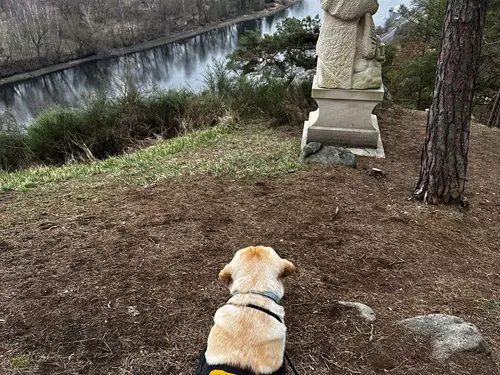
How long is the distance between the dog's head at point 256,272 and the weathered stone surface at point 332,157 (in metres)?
3.40

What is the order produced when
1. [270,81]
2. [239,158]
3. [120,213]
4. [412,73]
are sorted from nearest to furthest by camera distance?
[120,213] → [239,158] → [270,81] → [412,73]

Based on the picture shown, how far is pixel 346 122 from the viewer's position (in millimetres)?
5844

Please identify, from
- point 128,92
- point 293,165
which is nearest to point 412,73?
point 128,92

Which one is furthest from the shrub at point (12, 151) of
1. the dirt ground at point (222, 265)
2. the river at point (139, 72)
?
the river at point (139, 72)

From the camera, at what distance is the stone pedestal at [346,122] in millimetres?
5645

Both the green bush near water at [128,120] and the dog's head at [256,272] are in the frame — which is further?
the green bush near water at [128,120]

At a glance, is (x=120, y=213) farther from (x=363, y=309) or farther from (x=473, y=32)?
(x=473, y=32)

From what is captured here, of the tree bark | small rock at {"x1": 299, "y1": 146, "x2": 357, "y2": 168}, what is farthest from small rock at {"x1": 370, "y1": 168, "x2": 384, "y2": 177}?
the tree bark

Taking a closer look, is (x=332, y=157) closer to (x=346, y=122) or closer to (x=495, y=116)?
(x=346, y=122)

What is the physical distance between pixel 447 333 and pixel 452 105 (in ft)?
7.60

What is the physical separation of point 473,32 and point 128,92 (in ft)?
26.3

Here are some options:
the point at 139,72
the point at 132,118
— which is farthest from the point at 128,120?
the point at 139,72

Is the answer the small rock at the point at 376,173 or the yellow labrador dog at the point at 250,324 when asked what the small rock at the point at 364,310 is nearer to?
the yellow labrador dog at the point at 250,324

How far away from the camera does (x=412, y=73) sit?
14250 millimetres
